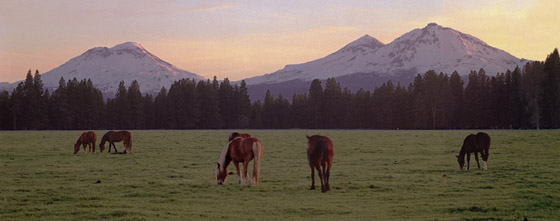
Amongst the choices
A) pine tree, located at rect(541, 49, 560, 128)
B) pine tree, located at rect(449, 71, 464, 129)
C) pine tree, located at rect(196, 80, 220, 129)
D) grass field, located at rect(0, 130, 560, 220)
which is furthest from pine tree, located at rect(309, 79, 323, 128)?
grass field, located at rect(0, 130, 560, 220)

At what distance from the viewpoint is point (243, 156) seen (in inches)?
828

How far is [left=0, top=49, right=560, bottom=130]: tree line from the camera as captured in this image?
10519 centimetres

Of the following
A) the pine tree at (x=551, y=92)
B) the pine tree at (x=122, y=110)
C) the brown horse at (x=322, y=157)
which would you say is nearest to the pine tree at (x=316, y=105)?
the pine tree at (x=122, y=110)

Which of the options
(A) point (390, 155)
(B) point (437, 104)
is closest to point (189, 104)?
(B) point (437, 104)

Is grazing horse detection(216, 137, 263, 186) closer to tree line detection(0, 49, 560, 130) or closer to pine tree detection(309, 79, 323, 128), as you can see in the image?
tree line detection(0, 49, 560, 130)

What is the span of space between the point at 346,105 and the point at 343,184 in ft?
414

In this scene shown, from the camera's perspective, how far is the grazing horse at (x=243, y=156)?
20469mm

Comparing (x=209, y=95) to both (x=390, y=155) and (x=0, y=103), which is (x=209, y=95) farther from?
(x=390, y=155)

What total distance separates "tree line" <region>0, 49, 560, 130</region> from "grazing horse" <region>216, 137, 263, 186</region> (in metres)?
93.0

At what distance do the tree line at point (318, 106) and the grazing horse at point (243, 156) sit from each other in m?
93.0

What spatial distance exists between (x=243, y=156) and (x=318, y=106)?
4990 inches

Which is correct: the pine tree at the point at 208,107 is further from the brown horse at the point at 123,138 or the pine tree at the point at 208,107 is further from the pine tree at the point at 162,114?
the brown horse at the point at 123,138

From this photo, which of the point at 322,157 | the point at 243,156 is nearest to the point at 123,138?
the point at 243,156

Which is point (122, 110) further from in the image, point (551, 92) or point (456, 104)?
point (551, 92)
